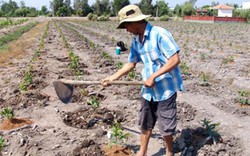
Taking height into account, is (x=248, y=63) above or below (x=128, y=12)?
below

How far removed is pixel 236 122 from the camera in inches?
198

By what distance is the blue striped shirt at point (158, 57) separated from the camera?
318 centimetres

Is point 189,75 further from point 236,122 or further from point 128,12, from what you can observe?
point 128,12

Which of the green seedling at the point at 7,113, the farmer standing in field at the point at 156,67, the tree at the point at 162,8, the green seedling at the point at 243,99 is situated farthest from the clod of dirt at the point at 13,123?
the tree at the point at 162,8

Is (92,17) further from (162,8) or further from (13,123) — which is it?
(13,123)

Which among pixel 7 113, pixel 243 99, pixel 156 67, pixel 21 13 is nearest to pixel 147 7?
pixel 21 13

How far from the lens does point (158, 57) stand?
3297 millimetres

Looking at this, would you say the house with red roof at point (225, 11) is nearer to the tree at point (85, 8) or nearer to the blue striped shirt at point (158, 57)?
the tree at point (85, 8)

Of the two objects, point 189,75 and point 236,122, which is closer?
point 236,122

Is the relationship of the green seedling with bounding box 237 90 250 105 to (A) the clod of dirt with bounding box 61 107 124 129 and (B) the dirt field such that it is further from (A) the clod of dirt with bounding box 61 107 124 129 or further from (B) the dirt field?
(A) the clod of dirt with bounding box 61 107 124 129

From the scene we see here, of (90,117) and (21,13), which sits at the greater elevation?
(21,13)

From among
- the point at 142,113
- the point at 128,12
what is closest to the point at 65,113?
the point at 142,113

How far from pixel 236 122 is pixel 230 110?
566mm

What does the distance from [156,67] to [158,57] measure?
0.46 feet
